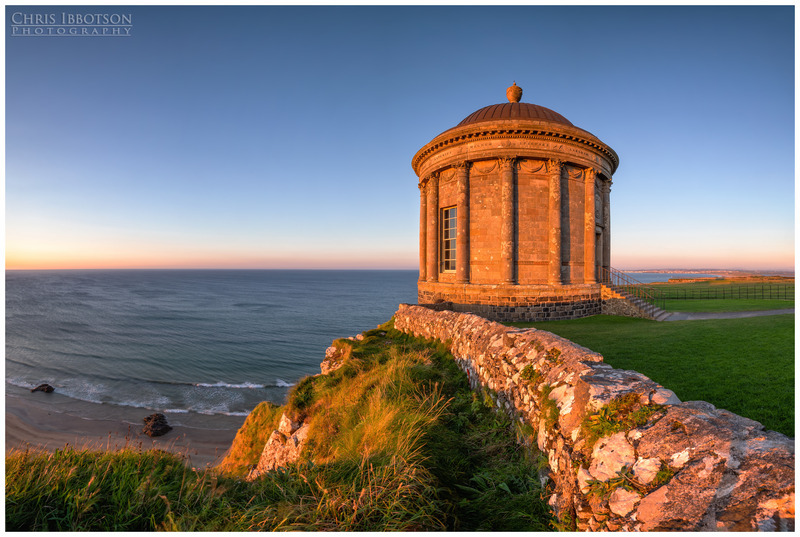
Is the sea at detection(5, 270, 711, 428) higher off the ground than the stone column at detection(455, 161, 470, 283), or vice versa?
the stone column at detection(455, 161, 470, 283)

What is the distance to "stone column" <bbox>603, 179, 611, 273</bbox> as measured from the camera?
1881 cm

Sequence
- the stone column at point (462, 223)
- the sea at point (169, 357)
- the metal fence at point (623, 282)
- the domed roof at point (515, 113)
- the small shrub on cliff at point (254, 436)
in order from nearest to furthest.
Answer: the small shrub on cliff at point (254, 436), the stone column at point (462, 223), the domed roof at point (515, 113), the metal fence at point (623, 282), the sea at point (169, 357)

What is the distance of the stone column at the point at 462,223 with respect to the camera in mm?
16375

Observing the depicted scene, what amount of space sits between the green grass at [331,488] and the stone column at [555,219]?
12.4 m

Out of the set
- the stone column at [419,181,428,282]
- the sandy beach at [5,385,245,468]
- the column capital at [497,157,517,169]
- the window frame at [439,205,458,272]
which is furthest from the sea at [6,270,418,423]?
the column capital at [497,157,517,169]

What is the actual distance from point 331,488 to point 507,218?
46.2 feet

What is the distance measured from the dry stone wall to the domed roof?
14.9 m

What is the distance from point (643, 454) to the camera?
106 inches

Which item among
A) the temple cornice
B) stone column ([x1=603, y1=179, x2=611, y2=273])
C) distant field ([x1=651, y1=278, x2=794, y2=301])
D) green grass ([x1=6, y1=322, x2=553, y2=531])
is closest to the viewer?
green grass ([x1=6, y1=322, x2=553, y2=531])

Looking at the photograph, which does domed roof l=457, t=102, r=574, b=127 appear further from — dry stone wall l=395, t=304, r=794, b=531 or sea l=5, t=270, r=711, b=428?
sea l=5, t=270, r=711, b=428

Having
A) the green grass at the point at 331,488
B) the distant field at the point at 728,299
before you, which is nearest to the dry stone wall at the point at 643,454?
the green grass at the point at 331,488

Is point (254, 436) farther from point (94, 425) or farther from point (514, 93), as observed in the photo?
point (514, 93)

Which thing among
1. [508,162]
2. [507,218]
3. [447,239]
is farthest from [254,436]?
[508,162]

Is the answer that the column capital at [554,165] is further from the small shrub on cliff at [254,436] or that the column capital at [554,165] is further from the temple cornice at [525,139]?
the small shrub on cliff at [254,436]
